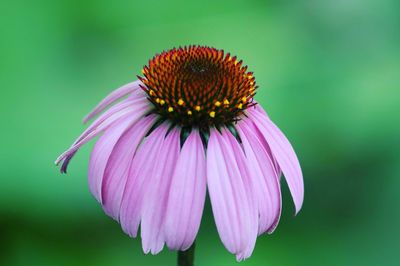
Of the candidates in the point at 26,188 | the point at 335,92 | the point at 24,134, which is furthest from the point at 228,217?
the point at 335,92

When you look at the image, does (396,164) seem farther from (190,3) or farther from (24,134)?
(24,134)

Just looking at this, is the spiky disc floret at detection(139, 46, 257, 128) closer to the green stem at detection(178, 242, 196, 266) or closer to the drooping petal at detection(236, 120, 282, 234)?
the drooping petal at detection(236, 120, 282, 234)

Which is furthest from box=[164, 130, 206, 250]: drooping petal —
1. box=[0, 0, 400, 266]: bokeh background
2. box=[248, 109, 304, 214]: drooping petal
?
box=[0, 0, 400, 266]: bokeh background

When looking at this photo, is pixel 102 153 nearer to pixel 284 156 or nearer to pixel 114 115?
pixel 114 115

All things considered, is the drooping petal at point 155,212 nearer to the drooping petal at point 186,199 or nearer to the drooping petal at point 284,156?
the drooping petal at point 186,199

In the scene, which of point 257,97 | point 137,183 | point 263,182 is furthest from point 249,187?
point 257,97

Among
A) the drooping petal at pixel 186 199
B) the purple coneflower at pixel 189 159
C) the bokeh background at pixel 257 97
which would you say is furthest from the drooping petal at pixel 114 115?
the bokeh background at pixel 257 97
